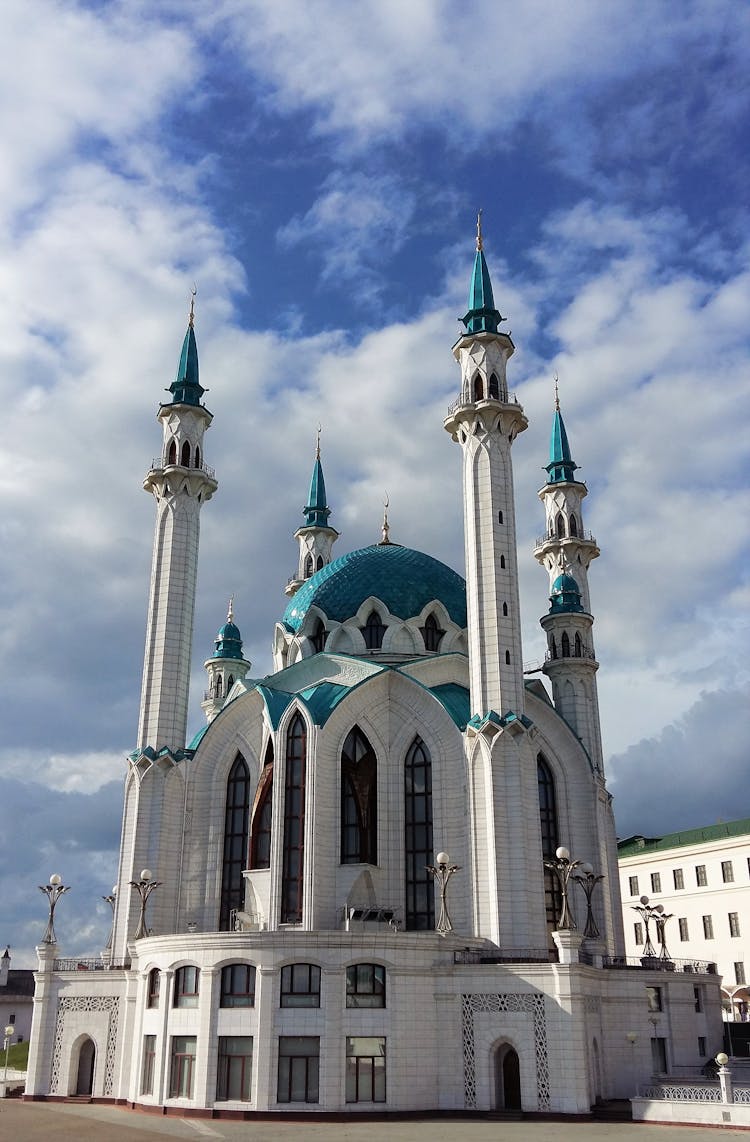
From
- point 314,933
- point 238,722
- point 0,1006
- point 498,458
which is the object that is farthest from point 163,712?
point 0,1006

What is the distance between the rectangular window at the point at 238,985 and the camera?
31578 mm

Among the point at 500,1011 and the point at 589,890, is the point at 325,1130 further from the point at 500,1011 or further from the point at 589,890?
the point at 589,890

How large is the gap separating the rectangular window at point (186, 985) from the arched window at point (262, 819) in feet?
22.7

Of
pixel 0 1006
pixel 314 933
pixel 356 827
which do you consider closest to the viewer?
pixel 314 933

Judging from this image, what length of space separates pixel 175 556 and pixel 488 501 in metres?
13.6

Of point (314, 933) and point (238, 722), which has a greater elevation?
point (238, 722)

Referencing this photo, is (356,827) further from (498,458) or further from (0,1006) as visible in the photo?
(0,1006)

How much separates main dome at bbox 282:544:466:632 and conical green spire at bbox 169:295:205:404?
1041 cm

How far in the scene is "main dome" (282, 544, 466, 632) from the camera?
160 feet

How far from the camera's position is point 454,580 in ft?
168

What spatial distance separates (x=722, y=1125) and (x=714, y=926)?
33.0 metres

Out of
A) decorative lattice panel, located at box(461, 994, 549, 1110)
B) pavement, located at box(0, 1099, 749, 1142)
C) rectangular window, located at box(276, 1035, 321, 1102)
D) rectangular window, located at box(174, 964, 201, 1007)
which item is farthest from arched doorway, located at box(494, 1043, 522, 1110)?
rectangular window, located at box(174, 964, 201, 1007)

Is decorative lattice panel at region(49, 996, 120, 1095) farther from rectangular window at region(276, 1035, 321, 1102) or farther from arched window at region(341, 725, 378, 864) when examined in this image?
arched window at region(341, 725, 378, 864)

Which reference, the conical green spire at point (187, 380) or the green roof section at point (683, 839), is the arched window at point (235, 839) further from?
the green roof section at point (683, 839)
